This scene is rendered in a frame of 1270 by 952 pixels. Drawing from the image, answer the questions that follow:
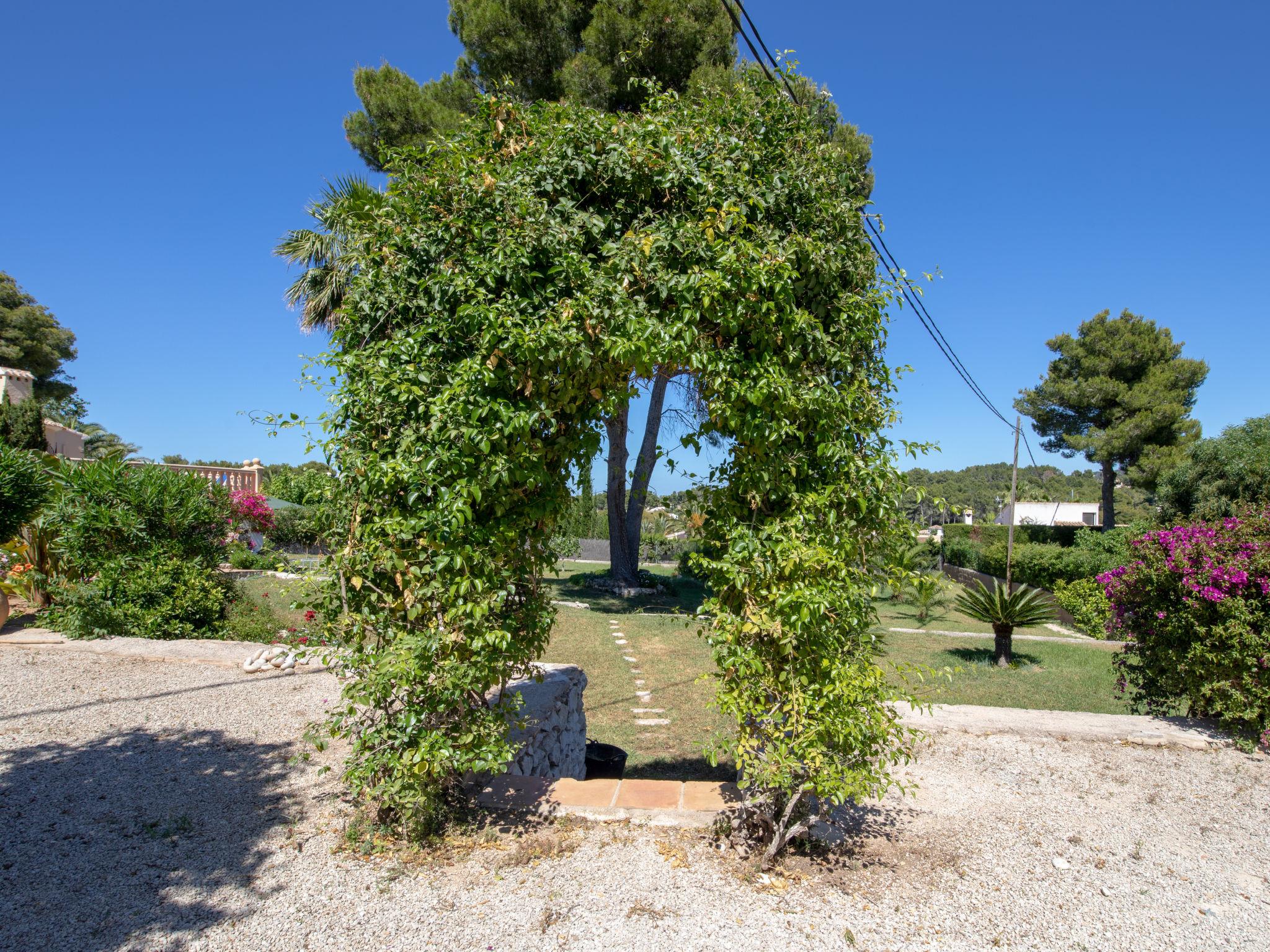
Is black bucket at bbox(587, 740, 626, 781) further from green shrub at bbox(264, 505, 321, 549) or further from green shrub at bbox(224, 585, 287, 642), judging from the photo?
green shrub at bbox(264, 505, 321, 549)

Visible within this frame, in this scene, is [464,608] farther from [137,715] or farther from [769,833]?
[137,715]

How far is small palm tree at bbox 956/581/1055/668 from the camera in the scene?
942cm

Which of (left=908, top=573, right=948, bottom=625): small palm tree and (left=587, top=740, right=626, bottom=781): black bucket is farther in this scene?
(left=908, top=573, right=948, bottom=625): small palm tree

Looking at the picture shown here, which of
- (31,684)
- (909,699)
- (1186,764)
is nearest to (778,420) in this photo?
(909,699)

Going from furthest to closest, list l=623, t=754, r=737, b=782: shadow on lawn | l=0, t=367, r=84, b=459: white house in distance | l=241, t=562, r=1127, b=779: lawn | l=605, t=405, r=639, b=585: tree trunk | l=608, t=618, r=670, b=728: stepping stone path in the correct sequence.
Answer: l=0, t=367, r=84, b=459: white house in distance, l=605, t=405, r=639, b=585: tree trunk, l=608, t=618, r=670, b=728: stepping stone path, l=241, t=562, r=1127, b=779: lawn, l=623, t=754, r=737, b=782: shadow on lawn

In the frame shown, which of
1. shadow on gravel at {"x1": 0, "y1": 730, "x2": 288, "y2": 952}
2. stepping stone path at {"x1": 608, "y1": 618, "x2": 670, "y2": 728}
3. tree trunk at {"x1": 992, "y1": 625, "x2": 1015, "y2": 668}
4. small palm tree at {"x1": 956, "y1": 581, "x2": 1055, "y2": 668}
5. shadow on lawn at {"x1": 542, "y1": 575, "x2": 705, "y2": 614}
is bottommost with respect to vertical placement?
stepping stone path at {"x1": 608, "y1": 618, "x2": 670, "y2": 728}

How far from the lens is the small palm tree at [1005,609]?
942 centimetres

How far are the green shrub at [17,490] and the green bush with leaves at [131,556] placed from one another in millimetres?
288

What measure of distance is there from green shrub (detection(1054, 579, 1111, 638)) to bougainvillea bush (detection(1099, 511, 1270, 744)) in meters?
7.34

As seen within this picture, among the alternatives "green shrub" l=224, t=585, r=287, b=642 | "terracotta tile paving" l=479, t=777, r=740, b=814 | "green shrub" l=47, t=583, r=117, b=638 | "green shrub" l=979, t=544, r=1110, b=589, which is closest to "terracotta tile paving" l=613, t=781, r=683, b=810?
"terracotta tile paving" l=479, t=777, r=740, b=814

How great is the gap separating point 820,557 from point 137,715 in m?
4.96

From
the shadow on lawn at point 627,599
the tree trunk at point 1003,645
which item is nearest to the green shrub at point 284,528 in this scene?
the shadow on lawn at point 627,599

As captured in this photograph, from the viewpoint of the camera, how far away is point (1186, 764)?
14.7ft

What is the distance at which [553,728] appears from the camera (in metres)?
4.42
